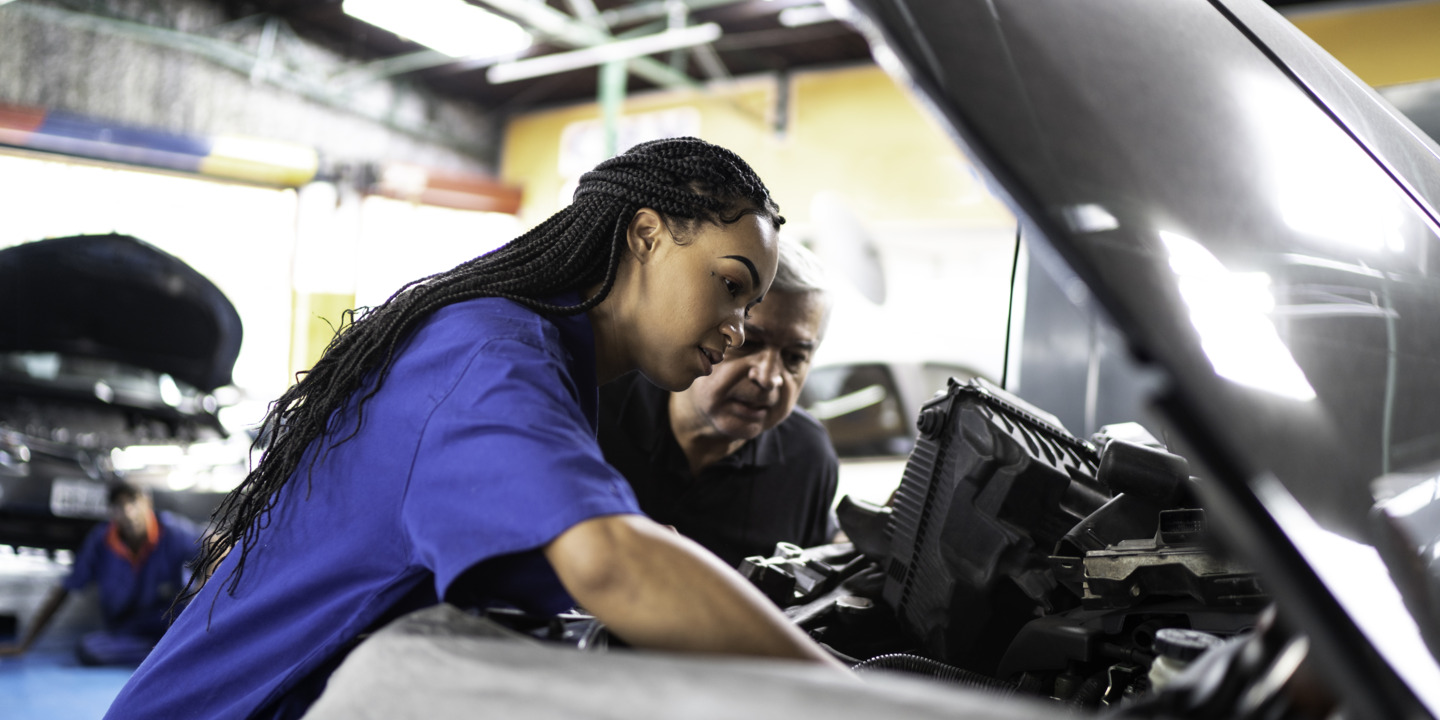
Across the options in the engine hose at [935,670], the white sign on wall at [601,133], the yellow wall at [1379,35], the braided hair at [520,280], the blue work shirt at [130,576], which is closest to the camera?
the braided hair at [520,280]

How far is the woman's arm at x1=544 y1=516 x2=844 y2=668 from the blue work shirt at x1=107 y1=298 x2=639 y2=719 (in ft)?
0.08

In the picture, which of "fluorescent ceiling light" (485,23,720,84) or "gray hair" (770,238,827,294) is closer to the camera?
"gray hair" (770,238,827,294)

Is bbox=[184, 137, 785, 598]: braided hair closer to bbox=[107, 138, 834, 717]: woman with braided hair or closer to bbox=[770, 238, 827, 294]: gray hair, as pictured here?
bbox=[107, 138, 834, 717]: woman with braided hair

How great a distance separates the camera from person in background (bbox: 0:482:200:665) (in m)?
5.07

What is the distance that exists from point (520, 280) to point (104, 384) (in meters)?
5.00

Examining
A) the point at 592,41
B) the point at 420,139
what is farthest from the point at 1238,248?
the point at 420,139

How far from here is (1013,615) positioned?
4.69ft

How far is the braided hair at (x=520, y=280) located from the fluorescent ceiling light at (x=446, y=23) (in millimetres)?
8880

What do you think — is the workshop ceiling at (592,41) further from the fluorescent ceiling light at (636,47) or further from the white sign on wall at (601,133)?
the white sign on wall at (601,133)

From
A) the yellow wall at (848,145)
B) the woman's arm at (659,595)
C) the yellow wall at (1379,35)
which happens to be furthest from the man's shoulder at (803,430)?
the yellow wall at (848,145)

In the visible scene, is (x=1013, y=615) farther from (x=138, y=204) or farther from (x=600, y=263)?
(x=138, y=204)

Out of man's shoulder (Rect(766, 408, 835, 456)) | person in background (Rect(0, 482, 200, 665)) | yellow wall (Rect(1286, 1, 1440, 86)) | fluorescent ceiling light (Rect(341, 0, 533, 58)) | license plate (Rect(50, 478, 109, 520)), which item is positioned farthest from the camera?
fluorescent ceiling light (Rect(341, 0, 533, 58))

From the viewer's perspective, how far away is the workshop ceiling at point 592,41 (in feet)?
32.8

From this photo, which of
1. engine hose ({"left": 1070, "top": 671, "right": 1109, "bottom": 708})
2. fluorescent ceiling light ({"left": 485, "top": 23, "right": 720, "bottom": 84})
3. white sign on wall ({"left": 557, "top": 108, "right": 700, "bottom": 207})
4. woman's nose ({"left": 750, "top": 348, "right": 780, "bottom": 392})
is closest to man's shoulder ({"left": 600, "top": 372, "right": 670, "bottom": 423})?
woman's nose ({"left": 750, "top": 348, "right": 780, "bottom": 392})
